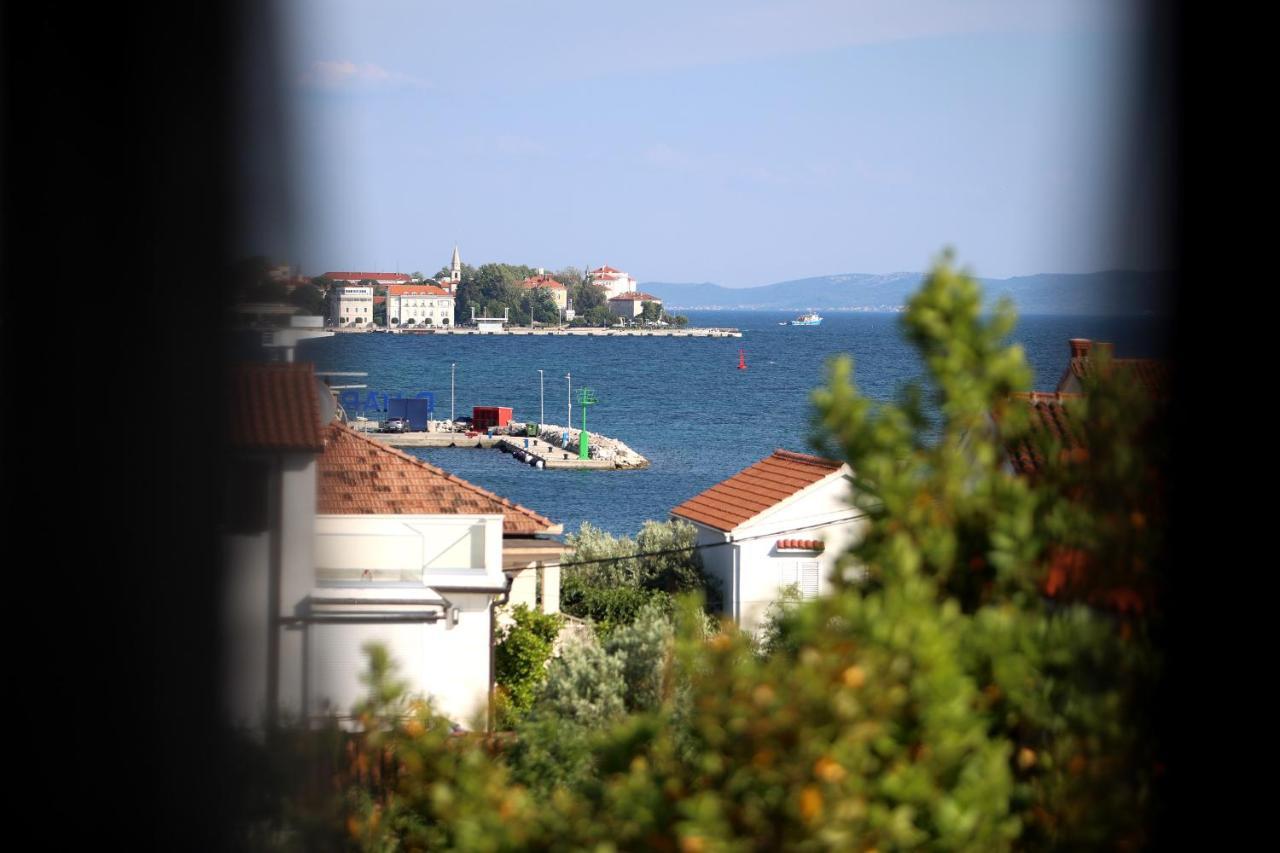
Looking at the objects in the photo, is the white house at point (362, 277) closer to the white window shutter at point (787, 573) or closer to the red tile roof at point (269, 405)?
the red tile roof at point (269, 405)

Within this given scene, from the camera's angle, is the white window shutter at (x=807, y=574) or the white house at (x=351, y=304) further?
the white window shutter at (x=807, y=574)

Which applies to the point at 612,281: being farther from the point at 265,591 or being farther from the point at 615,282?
the point at 265,591

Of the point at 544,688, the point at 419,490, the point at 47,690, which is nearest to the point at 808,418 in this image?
the point at 47,690

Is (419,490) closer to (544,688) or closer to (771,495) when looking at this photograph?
(544,688)

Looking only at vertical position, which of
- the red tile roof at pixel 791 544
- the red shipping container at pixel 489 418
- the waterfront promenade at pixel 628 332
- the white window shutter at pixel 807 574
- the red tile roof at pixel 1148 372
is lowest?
the red shipping container at pixel 489 418

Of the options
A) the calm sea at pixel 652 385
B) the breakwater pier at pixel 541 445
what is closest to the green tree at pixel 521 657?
the calm sea at pixel 652 385

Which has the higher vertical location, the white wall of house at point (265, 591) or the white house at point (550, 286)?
the white house at point (550, 286)
